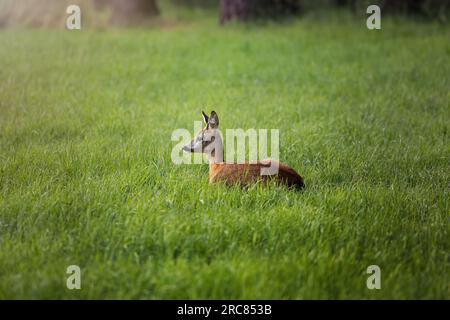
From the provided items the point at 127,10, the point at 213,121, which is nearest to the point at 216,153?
the point at 213,121

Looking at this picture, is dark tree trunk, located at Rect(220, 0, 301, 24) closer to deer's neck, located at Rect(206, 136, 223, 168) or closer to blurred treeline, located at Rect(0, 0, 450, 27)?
blurred treeline, located at Rect(0, 0, 450, 27)

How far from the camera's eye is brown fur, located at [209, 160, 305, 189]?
5469 mm

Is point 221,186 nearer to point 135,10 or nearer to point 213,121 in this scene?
point 213,121

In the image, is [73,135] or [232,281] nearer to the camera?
[232,281]

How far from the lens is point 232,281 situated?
159 inches

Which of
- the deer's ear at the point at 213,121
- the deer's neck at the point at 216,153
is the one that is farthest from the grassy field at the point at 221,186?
the deer's ear at the point at 213,121

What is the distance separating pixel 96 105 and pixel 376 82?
4.93 meters

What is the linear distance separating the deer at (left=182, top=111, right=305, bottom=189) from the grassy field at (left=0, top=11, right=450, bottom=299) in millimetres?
131

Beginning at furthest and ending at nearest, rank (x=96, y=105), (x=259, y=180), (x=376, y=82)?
(x=376, y=82) → (x=96, y=105) → (x=259, y=180)

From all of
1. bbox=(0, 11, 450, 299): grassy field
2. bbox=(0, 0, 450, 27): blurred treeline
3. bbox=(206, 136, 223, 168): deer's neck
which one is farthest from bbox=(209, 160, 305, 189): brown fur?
bbox=(0, 0, 450, 27): blurred treeline

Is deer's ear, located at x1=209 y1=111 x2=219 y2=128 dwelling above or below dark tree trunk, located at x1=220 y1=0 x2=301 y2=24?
below

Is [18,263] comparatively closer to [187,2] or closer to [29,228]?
[29,228]

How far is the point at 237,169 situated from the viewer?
5.55 metres

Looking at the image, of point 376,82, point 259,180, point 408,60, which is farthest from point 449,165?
point 408,60
